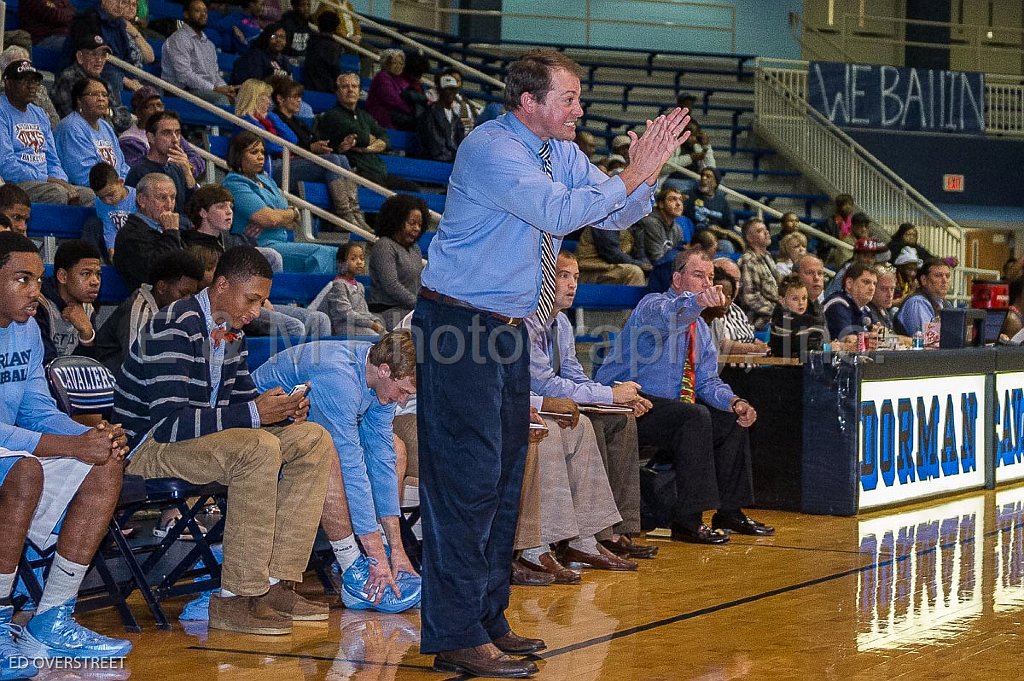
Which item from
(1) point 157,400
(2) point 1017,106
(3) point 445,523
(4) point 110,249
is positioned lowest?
(3) point 445,523

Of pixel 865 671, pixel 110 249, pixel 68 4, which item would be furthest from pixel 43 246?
pixel 865 671

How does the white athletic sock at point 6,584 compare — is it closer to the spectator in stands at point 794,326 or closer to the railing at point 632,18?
the spectator in stands at point 794,326

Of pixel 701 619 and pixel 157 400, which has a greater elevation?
pixel 157 400

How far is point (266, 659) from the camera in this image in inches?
170

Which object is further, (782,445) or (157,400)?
(782,445)

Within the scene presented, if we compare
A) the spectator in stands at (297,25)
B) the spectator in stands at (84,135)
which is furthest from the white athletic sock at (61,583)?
the spectator in stands at (297,25)

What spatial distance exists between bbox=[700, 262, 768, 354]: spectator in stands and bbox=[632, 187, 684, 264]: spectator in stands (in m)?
2.05

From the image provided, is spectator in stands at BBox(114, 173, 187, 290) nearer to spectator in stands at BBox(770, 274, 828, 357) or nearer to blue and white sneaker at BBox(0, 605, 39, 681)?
blue and white sneaker at BBox(0, 605, 39, 681)

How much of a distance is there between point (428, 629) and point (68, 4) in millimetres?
7577

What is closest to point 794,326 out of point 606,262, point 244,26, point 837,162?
point 606,262

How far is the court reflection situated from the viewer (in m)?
4.86

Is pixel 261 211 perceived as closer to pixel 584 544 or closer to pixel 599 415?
pixel 599 415

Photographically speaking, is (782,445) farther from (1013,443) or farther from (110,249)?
(110,249)

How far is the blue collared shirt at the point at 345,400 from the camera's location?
5.07 m
